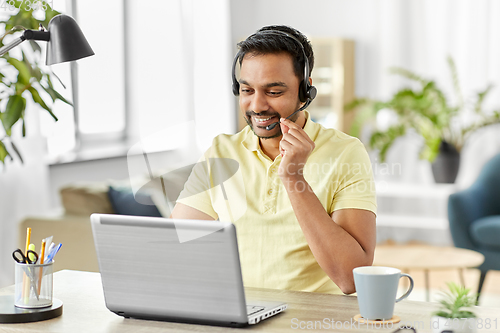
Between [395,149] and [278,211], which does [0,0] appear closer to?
[278,211]

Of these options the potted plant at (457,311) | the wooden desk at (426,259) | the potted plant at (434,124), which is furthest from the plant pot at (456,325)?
the potted plant at (434,124)

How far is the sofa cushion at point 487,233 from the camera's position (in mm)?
2969

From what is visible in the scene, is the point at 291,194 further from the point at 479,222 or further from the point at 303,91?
the point at 479,222

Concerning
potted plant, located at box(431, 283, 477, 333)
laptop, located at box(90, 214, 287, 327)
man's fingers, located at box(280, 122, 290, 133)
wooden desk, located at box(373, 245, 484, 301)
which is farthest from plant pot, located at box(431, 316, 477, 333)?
wooden desk, located at box(373, 245, 484, 301)

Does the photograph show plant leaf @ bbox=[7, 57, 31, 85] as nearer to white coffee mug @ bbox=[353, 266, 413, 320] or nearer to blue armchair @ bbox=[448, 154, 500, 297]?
white coffee mug @ bbox=[353, 266, 413, 320]

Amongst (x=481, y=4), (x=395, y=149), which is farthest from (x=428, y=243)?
(x=481, y=4)

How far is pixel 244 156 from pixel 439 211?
348 cm

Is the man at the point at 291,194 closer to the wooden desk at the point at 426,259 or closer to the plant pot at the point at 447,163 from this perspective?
the wooden desk at the point at 426,259

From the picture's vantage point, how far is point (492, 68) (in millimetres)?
4410

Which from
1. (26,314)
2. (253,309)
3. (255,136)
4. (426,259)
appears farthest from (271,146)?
(426,259)

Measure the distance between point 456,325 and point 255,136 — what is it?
72 centimetres

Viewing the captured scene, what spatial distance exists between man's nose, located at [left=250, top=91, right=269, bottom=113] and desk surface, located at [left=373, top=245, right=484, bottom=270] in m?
1.36

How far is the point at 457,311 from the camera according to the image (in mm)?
833

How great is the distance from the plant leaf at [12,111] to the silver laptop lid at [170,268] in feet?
1.77
